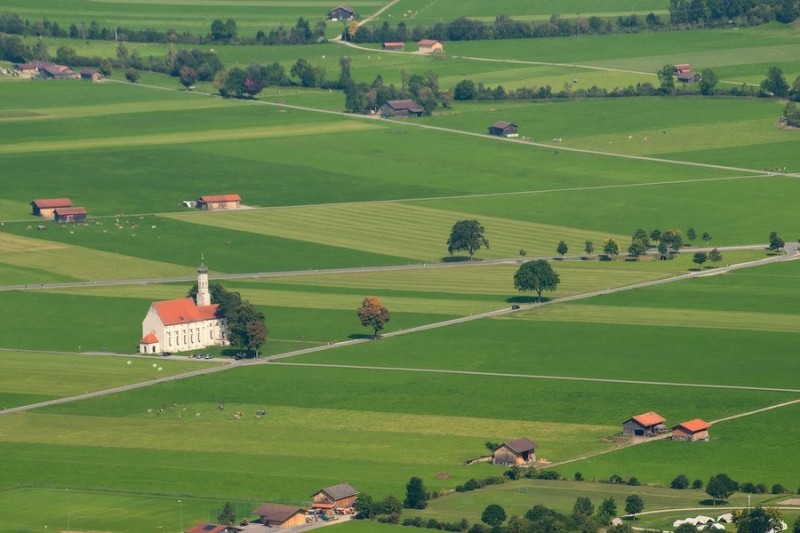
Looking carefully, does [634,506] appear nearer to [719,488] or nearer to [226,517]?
[719,488]

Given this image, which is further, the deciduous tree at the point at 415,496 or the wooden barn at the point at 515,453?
the wooden barn at the point at 515,453

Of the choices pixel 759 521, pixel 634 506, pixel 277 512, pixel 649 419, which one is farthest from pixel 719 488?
pixel 277 512

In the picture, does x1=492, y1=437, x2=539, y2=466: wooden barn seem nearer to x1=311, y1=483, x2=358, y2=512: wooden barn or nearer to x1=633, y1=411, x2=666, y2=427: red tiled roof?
x1=633, y1=411, x2=666, y2=427: red tiled roof

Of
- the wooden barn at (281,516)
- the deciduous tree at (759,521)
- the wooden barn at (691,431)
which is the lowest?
the wooden barn at (281,516)

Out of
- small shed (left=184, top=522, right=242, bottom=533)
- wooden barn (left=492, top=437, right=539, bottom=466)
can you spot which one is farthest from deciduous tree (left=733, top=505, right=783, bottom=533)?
small shed (left=184, top=522, right=242, bottom=533)

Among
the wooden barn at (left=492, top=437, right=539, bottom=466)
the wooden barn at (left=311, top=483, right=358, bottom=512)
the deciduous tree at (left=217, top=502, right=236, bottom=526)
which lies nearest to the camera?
the deciduous tree at (left=217, top=502, right=236, bottom=526)

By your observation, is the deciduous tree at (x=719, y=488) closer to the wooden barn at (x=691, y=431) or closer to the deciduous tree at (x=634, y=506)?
the deciduous tree at (x=634, y=506)

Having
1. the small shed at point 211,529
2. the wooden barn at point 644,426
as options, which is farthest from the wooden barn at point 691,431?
the small shed at point 211,529
